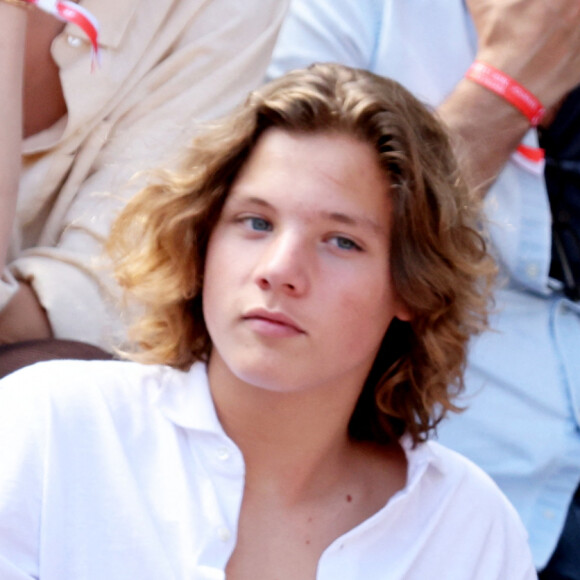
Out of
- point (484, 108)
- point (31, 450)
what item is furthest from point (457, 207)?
point (31, 450)

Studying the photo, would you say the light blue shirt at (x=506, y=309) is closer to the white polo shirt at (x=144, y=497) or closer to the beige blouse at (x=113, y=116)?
the beige blouse at (x=113, y=116)

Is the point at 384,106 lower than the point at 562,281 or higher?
higher

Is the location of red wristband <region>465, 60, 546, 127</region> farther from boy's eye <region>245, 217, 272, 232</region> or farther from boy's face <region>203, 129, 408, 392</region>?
boy's eye <region>245, 217, 272, 232</region>

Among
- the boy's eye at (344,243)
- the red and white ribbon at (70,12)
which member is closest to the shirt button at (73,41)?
the red and white ribbon at (70,12)

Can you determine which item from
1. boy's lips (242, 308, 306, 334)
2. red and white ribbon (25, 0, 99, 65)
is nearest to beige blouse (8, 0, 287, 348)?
red and white ribbon (25, 0, 99, 65)

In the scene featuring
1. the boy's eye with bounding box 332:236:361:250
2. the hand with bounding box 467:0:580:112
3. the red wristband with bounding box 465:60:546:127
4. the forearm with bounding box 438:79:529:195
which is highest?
the hand with bounding box 467:0:580:112

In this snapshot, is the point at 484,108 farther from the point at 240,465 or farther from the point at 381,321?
the point at 240,465

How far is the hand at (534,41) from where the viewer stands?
2.35 meters

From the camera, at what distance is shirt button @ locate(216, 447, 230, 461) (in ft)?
5.27

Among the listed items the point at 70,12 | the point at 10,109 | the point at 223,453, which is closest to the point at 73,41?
the point at 70,12

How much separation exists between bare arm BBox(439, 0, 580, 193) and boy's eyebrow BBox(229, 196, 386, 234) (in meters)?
0.56

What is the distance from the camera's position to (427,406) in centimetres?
186

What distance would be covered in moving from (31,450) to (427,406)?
70 cm

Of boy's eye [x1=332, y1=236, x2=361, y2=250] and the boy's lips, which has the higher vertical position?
boy's eye [x1=332, y1=236, x2=361, y2=250]
